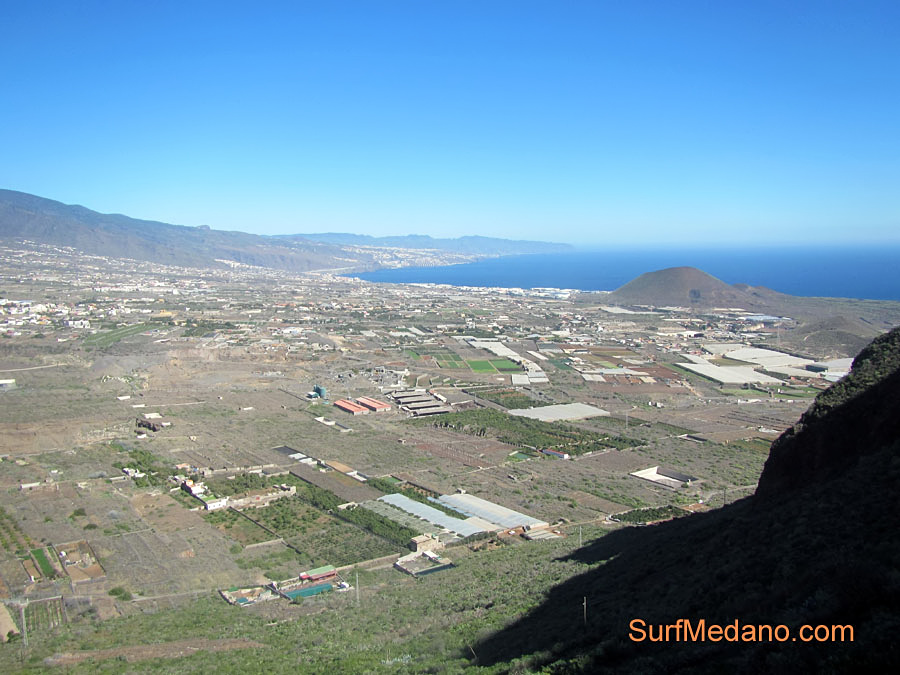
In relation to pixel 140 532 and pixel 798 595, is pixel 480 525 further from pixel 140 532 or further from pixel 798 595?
pixel 798 595

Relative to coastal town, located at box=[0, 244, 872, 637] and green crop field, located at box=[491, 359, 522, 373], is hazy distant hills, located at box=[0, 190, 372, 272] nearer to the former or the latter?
coastal town, located at box=[0, 244, 872, 637]

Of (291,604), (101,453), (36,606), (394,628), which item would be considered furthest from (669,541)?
(101,453)

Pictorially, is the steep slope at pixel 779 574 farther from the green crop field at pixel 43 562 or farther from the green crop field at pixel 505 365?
the green crop field at pixel 505 365

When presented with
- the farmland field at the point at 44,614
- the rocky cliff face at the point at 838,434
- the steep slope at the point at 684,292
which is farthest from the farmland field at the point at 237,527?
the steep slope at the point at 684,292

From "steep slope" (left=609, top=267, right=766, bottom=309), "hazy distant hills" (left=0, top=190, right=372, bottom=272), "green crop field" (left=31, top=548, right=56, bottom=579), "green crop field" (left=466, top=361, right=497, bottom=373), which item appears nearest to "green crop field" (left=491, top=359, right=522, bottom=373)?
"green crop field" (left=466, top=361, right=497, bottom=373)

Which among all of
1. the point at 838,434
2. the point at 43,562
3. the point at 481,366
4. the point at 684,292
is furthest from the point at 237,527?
the point at 684,292

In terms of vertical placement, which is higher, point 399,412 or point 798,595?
point 798,595

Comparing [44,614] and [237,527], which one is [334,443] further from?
[44,614]
